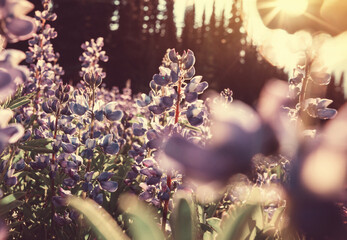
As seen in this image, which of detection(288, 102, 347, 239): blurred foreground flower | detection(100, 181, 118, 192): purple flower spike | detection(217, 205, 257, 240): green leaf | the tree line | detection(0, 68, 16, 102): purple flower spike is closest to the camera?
detection(288, 102, 347, 239): blurred foreground flower

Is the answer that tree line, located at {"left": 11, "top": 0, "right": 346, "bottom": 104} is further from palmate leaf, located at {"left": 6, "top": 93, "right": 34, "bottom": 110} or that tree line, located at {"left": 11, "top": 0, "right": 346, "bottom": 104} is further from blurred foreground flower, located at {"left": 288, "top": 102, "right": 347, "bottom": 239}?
blurred foreground flower, located at {"left": 288, "top": 102, "right": 347, "bottom": 239}

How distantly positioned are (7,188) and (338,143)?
1.95 m

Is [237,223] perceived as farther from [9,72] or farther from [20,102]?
[20,102]

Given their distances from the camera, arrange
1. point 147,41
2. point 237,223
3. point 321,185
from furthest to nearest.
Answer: point 147,41 < point 237,223 < point 321,185

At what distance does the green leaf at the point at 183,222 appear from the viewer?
624mm

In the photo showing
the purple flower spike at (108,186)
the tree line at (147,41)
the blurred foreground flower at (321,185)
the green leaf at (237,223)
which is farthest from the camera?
the tree line at (147,41)

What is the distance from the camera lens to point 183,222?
2.06 feet

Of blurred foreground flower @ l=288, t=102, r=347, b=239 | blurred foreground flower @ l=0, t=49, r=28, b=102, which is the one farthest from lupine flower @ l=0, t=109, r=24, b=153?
blurred foreground flower @ l=288, t=102, r=347, b=239

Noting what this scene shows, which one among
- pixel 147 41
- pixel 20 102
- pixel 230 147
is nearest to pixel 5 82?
pixel 230 147

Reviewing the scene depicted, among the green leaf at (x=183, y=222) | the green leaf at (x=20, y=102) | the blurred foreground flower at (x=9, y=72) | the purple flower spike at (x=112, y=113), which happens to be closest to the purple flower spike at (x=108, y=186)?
the purple flower spike at (x=112, y=113)

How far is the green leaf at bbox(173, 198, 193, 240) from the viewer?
24.5 inches

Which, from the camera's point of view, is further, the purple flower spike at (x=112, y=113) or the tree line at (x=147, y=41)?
the tree line at (x=147, y=41)

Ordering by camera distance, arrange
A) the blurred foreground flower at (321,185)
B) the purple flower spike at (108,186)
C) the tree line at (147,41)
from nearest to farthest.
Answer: the blurred foreground flower at (321,185)
the purple flower spike at (108,186)
the tree line at (147,41)

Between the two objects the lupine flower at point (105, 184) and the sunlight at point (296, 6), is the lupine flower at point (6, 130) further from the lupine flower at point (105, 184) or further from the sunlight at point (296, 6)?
the lupine flower at point (105, 184)
